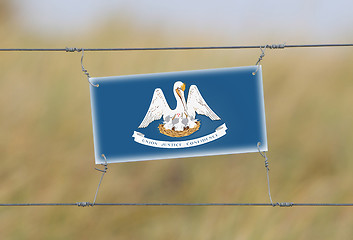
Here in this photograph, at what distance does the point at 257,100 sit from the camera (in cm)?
269

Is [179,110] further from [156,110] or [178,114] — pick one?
[156,110]

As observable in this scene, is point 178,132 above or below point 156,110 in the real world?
below

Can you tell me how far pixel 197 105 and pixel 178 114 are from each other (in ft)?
0.45

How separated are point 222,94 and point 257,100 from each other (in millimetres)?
224

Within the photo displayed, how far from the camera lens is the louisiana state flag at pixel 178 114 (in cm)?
269

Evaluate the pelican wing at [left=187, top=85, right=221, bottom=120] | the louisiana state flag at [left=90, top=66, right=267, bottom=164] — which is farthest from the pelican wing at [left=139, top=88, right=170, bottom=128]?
the pelican wing at [left=187, top=85, right=221, bottom=120]

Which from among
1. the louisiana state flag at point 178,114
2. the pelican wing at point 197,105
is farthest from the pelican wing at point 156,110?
the pelican wing at point 197,105

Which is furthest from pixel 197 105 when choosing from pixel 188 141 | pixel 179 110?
pixel 188 141

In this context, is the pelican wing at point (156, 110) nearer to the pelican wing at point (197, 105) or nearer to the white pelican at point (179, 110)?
the white pelican at point (179, 110)

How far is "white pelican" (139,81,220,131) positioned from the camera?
8.85 ft

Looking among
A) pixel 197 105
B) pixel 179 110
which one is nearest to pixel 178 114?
pixel 179 110

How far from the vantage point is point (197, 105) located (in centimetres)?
271

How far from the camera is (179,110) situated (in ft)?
8.95

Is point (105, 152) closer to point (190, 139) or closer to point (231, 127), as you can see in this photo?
point (190, 139)
